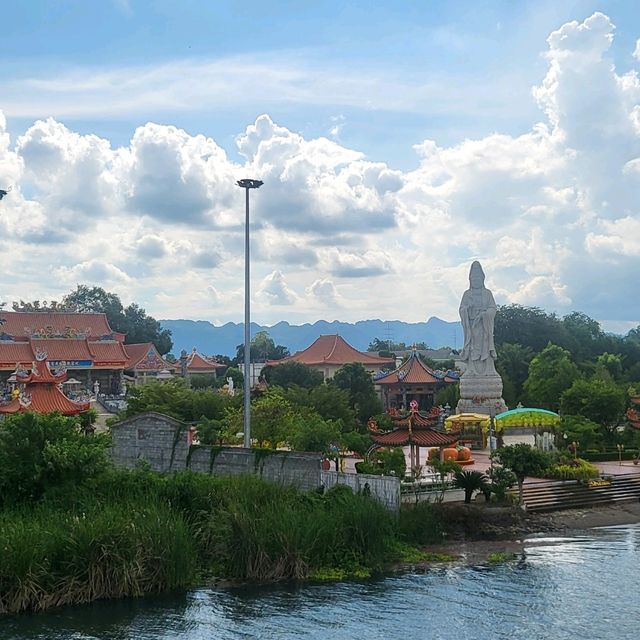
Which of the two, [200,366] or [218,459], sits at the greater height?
[200,366]

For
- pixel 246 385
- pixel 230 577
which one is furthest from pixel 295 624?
pixel 246 385

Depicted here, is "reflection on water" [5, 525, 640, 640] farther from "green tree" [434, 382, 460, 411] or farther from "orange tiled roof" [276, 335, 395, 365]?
"orange tiled roof" [276, 335, 395, 365]

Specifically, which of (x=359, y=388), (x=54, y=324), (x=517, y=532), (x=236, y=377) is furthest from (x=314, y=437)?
(x=54, y=324)

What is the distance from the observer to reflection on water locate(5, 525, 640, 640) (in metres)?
15.9

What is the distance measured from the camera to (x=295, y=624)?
16328 mm

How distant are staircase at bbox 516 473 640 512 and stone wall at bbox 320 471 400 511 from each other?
5.32 meters

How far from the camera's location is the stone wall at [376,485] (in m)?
22.6

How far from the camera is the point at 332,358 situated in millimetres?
72500

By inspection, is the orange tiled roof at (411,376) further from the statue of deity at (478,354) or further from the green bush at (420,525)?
the green bush at (420,525)

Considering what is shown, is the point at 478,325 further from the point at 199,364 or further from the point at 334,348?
the point at 199,364

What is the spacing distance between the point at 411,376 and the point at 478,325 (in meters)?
10.4

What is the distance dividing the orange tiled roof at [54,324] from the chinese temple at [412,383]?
70.4ft

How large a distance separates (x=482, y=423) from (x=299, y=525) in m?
21.6

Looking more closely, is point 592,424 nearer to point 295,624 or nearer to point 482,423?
point 482,423
